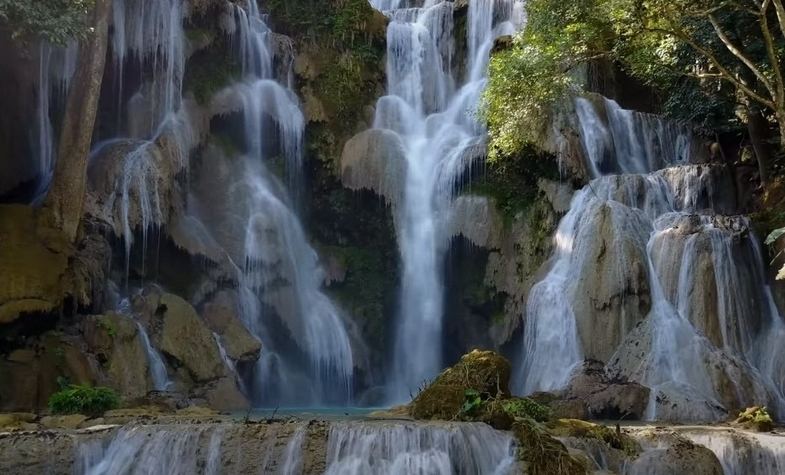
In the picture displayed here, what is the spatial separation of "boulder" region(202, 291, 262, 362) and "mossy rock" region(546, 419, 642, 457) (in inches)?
392

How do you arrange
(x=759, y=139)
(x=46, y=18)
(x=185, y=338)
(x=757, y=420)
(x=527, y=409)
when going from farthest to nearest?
1. (x=759, y=139)
2. (x=185, y=338)
3. (x=46, y=18)
4. (x=757, y=420)
5. (x=527, y=409)

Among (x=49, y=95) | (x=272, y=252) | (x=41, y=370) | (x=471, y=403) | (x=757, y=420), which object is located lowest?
(x=757, y=420)

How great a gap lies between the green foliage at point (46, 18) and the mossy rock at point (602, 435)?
12877 mm

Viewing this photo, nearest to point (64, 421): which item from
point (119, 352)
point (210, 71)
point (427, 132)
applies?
point (119, 352)

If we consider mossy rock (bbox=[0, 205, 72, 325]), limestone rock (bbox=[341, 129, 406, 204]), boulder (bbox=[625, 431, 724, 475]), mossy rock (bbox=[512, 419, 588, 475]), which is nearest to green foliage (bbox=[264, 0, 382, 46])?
limestone rock (bbox=[341, 129, 406, 204])

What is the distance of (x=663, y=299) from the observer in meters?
19.0

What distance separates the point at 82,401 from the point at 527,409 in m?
7.38

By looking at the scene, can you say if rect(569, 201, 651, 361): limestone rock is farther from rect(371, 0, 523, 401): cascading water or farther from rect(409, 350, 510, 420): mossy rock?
rect(409, 350, 510, 420): mossy rock

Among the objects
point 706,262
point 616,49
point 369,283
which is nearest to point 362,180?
point 369,283

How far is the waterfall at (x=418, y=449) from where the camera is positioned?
10.5 meters

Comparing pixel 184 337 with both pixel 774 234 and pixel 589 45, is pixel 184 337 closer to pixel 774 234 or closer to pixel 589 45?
pixel 589 45

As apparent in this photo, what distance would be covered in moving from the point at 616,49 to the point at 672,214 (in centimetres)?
448

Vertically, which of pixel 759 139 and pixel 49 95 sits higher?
pixel 49 95

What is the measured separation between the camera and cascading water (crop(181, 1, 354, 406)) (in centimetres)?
2205
